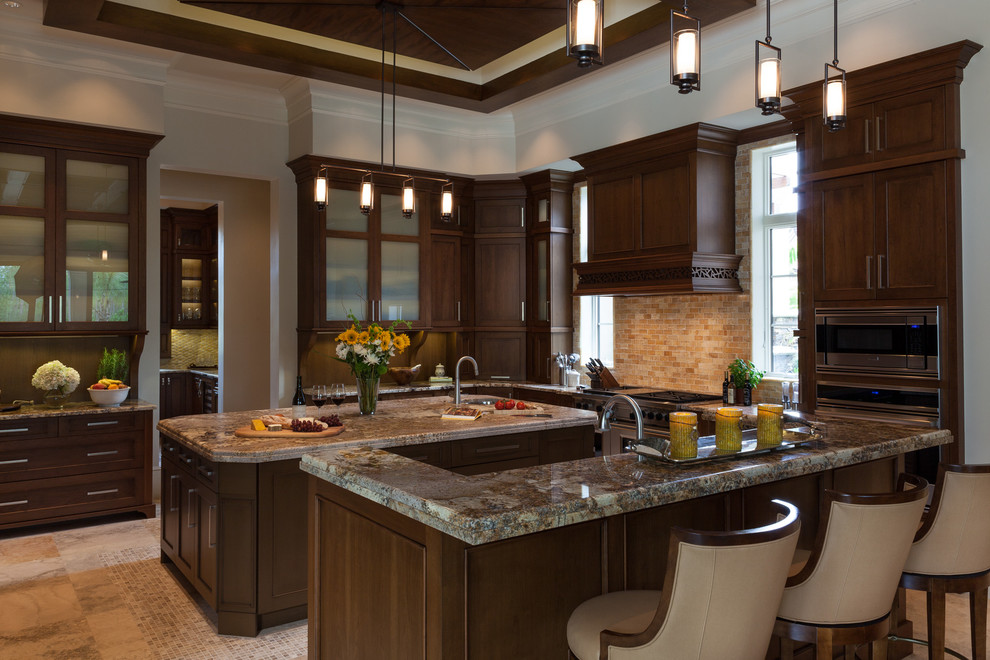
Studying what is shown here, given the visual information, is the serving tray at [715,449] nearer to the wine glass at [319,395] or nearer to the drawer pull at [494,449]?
the drawer pull at [494,449]

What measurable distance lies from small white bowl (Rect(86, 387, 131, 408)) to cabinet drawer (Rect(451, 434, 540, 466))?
122 inches

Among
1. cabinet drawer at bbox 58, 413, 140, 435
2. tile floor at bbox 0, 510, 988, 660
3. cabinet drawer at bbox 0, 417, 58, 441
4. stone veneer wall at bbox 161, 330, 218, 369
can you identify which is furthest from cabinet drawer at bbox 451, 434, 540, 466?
stone veneer wall at bbox 161, 330, 218, 369

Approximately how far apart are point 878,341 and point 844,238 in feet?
2.13

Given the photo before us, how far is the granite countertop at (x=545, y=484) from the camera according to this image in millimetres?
1784

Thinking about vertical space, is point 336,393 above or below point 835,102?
below

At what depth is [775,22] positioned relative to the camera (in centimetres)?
480

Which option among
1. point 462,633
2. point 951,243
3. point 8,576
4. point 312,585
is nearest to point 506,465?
point 312,585

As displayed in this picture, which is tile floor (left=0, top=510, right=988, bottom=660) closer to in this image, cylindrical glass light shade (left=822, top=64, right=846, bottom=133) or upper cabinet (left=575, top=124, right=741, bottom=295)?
cylindrical glass light shade (left=822, top=64, right=846, bottom=133)

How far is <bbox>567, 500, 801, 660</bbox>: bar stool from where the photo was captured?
5.36 ft

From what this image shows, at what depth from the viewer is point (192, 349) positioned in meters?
10.2

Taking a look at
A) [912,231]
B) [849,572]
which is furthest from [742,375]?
[849,572]

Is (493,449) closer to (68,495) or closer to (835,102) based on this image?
(835,102)

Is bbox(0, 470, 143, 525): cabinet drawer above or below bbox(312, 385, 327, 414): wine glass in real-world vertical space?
below

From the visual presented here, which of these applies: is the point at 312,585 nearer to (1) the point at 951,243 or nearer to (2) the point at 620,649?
→ (2) the point at 620,649
